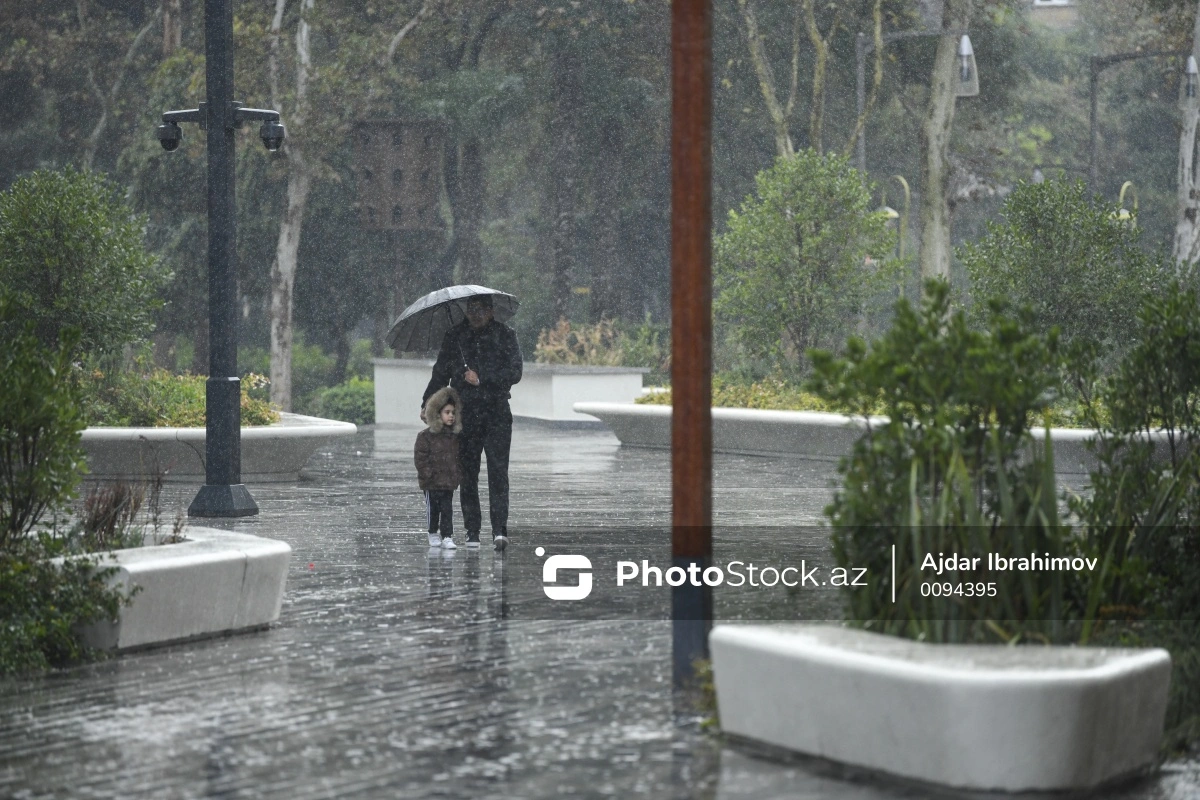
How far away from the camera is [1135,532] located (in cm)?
831

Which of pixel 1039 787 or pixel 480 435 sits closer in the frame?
pixel 1039 787

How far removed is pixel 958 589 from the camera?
23.6 ft

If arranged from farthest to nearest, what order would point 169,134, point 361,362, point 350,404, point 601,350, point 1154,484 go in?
point 361,362
point 350,404
point 601,350
point 169,134
point 1154,484

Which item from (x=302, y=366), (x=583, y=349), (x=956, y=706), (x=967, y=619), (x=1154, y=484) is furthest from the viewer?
(x=302, y=366)

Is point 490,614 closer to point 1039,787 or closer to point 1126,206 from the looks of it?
point 1039,787

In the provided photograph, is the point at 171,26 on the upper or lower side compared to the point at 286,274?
upper

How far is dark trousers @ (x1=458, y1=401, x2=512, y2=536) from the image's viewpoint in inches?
516

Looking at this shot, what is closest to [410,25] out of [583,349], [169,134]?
[583,349]

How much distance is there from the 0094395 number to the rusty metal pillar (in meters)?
1.14

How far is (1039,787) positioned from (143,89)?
1568 inches

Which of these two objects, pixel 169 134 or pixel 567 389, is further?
pixel 567 389

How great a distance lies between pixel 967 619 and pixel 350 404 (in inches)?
1278

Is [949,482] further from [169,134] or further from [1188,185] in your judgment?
[1188,185]

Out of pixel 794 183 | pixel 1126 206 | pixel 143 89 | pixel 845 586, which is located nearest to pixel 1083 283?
pixel 794 183
